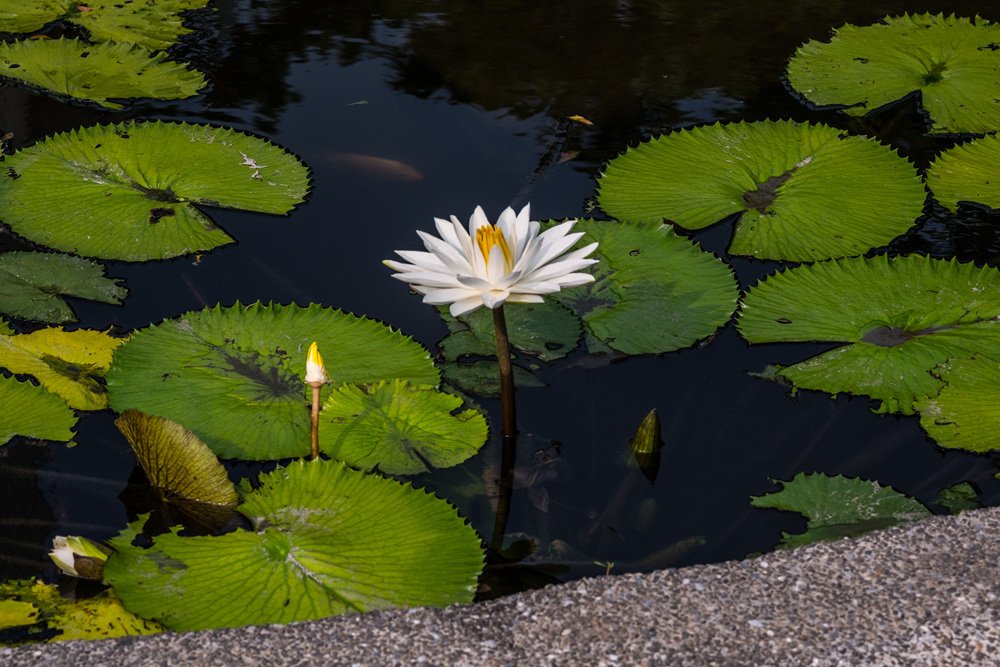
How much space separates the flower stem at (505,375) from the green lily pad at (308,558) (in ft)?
0.87

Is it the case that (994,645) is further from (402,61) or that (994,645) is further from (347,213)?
(402,61)

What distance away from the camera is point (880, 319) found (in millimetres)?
2521

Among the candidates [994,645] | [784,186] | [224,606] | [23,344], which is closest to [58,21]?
[23,344]

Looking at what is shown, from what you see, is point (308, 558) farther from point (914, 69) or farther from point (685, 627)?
point (914, 69)

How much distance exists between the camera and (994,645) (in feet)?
5.15

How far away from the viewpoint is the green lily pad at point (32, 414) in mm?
2189

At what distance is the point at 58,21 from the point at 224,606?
10.4 feet

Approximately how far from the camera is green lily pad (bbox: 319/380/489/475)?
214cm

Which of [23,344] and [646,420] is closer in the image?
[646,420]

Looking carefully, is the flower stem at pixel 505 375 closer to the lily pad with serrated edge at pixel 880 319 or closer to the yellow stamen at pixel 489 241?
the yellow stamen at pixel 489 241

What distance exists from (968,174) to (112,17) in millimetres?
3195

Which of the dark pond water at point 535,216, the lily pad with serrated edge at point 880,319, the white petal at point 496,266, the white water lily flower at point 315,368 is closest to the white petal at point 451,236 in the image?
the white petal at point 496,266

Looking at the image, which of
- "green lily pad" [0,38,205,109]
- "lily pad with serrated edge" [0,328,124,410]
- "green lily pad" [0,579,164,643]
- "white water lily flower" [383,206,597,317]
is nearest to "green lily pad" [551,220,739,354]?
"white water lily flower" [383,206,597,317]

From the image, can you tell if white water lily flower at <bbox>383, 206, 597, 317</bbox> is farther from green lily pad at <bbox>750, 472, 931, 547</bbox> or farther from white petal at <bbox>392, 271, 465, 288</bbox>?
green lily pad at <bbox>750, 472, 931, 547</bbox>
